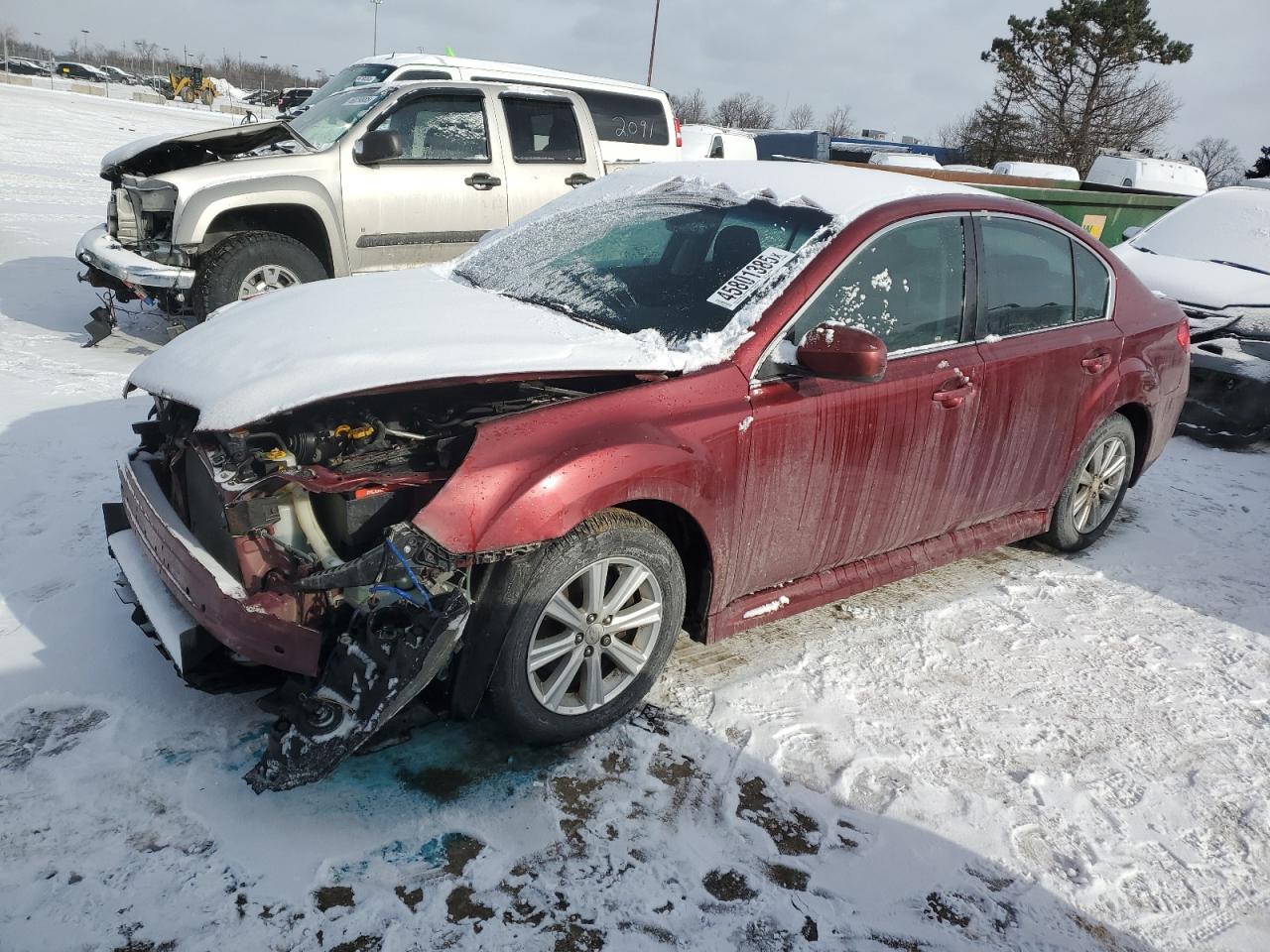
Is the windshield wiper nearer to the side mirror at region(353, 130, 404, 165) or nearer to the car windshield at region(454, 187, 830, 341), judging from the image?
the car windshield at region(454, 187, 830, 341)

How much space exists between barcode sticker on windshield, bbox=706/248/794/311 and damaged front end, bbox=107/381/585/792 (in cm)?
68

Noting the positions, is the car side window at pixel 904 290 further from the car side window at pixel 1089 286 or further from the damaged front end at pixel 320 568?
the damaged front end at pixel 320 568

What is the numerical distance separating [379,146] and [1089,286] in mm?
4953

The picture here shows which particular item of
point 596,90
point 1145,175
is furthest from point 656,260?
point 1145,175

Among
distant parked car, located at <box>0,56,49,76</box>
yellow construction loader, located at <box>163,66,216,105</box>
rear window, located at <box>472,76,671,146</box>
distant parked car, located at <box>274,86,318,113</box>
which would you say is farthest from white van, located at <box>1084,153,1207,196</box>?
distant parked car, located at <box>0,56,49,76</box>

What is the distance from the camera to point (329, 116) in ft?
25.0

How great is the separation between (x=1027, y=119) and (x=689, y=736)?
43371 mm

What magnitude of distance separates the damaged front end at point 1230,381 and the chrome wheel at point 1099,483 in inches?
107

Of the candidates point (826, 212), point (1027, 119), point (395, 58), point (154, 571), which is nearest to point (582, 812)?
point (154, 571)

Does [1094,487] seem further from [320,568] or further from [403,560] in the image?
[320,568]

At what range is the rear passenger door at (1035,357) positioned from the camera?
3727mm

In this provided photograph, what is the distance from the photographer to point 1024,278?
3.90m

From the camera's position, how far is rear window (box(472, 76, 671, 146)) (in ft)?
34.8

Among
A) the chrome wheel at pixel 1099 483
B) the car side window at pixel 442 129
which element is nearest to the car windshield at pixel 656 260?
the chrome wheel at pixel 1099 483
